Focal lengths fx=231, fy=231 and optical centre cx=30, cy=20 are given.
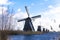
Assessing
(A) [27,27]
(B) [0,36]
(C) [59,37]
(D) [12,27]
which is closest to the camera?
(B) [0,36]

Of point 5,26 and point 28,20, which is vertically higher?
point 5,26

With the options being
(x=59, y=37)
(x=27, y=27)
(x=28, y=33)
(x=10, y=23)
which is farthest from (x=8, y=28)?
(x=28, y=33)

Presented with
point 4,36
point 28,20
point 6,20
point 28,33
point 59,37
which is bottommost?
point 28,33

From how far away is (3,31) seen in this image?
8766mm

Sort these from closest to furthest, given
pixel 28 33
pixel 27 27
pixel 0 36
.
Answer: pixel 0 36, pixel 27 27, pixel 28 33

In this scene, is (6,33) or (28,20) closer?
(6,33)

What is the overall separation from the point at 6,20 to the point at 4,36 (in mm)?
675

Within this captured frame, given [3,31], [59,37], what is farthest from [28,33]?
[3,31]

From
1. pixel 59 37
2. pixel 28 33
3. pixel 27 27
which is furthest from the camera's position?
pixel 28 33

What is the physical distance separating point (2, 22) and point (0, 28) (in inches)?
9.8

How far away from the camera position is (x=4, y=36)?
8750mm

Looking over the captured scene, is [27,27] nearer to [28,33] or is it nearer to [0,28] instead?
[28,33]

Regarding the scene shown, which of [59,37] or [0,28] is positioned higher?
[0,28]

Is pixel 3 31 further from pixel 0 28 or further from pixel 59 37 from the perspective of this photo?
pixel 59 37
